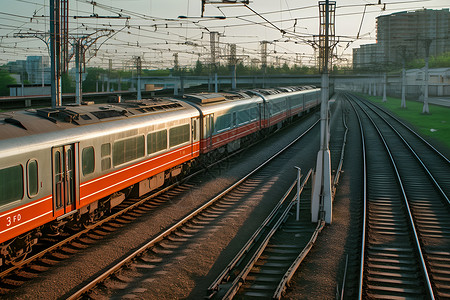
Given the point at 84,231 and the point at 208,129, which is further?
the point at 208,129

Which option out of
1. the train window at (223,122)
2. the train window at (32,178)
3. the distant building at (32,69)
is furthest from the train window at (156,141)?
the distant building at (32,69)

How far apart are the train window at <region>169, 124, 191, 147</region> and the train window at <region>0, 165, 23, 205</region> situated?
861cm

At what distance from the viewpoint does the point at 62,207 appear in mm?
12711

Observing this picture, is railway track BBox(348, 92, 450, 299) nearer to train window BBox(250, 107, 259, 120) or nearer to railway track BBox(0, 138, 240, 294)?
railway track BBox(0, 138, 240, 294)

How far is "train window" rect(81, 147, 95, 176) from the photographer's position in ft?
44.6

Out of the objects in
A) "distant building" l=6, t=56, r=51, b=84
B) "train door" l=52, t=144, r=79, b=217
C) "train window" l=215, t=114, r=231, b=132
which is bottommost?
"train door" l=52, t=144, r=79, b=217

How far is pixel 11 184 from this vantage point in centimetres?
1086

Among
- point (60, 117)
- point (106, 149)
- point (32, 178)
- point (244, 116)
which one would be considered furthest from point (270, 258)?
point (244, 116)

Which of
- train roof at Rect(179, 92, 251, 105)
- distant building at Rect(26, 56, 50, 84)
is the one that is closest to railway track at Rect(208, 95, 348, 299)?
train roof at Rect(179, 92, 251, 105)

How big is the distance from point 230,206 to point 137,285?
712 cm

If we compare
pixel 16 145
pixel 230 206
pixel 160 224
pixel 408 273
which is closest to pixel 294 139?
pixel 230 206

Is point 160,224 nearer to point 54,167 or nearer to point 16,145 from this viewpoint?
point 54,167

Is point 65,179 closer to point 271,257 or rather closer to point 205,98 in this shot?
point 271,257

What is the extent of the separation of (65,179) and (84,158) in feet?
3.36
